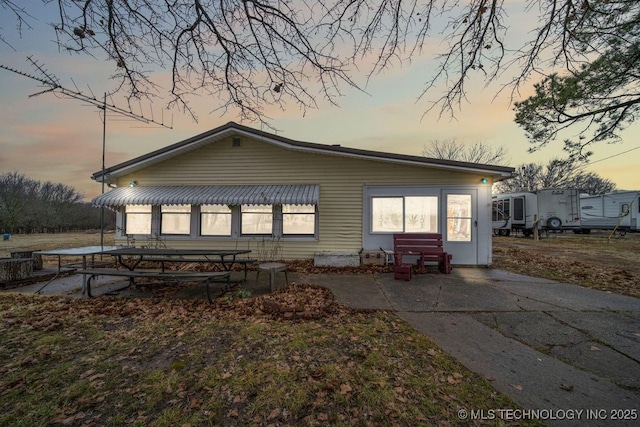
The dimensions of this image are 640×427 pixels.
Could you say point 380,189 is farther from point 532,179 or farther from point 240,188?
point 532,179

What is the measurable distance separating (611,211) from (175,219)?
31213 mm

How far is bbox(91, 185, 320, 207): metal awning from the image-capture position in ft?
27.8

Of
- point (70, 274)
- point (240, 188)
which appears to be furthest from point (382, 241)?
point (70, 274)

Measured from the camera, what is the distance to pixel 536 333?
3684mm

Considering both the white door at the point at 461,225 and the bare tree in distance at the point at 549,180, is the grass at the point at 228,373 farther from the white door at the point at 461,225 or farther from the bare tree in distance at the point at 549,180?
the bare tree in distance at the point at 549,180

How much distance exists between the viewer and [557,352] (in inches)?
125

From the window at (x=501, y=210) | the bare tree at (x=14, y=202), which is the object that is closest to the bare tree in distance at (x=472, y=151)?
the window at (x=501, y=210)

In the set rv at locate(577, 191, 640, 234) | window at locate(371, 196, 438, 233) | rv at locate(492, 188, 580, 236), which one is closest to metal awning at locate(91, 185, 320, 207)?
window at locate(371, 196, 438, 233)

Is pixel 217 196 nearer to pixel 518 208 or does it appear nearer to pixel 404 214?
pixel 404 214

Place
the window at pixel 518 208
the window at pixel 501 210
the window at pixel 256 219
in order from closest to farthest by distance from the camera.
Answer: the window at pixel 256 219 → the window at pixel 518 208 → the window at pixel 501 210

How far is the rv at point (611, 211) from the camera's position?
63.3 ft

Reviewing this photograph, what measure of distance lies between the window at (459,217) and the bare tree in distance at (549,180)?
114 feet

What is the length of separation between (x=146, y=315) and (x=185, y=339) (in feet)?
4.75

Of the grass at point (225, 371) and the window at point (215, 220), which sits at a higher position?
the window at point (215, 220)
